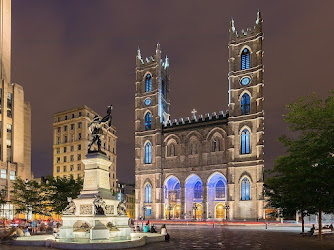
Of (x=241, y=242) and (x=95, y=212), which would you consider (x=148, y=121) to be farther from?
(x=95, y=212)

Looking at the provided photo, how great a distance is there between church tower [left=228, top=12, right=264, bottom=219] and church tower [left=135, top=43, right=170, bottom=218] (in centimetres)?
1689

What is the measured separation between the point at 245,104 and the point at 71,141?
48.4 meters

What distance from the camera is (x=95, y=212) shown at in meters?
18.1

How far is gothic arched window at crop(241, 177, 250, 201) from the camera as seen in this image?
64.3 m

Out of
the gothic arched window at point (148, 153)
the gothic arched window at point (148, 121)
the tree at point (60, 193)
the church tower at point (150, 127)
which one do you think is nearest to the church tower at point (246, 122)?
the church tower at point (150, 127)

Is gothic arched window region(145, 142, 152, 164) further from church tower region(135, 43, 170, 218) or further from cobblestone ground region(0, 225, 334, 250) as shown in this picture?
cobblestone ground region(0, 225, 334, 250)

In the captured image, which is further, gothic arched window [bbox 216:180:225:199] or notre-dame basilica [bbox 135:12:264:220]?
gothic arched window [bbox 216:180:225:199]

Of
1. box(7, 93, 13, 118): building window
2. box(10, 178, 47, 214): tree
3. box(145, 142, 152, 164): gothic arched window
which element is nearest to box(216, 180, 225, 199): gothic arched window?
box(145, 142, 152, 164): gothic arched window

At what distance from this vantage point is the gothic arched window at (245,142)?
66438 mm

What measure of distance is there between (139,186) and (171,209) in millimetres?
8826

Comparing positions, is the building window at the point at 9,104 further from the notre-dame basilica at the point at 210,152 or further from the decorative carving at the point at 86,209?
the decorative carving at the point at 86,209

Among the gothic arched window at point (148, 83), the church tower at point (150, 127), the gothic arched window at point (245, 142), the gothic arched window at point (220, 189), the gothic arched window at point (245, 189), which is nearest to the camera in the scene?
the gothic arched window at point (245, 189)

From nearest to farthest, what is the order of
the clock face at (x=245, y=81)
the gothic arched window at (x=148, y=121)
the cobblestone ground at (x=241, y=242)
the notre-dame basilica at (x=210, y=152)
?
the cobblestone ground at (x=241, y=242), the notre-dame basilica at (x=210, y=152), the clock face at (x=245, y=81), the gothic arched window at (x=148, y=121)

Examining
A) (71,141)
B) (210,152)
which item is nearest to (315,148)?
(210,152)
